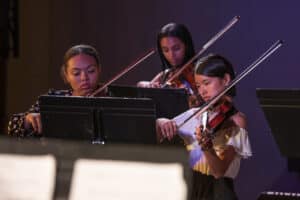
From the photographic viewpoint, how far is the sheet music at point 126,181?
1.48 meters

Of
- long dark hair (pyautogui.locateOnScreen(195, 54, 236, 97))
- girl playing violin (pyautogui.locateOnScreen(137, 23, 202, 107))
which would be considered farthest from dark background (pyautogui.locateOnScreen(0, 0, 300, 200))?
long dark hair (pyautogui.locateOnScreen(195, 54, 236, 97))

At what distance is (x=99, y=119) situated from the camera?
101 inches

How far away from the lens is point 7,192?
1588 millimetres

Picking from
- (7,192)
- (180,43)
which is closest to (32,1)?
(180,43)

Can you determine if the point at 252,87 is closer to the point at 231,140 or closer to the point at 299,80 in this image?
the point at 299,80

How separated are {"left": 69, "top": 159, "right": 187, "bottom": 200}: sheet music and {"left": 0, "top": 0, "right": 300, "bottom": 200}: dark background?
2537mm

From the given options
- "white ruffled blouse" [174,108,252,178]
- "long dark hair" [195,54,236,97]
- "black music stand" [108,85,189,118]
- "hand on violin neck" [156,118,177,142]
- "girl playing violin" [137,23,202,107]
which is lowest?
"white ruffled blouse" [174,108,252,178]

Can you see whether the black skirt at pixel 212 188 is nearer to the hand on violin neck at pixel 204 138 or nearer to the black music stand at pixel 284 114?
the hand on violin neck at pixel 204 138

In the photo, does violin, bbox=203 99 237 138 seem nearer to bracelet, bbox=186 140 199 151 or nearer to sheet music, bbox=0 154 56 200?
bracelet, bbox=186 140 199 151

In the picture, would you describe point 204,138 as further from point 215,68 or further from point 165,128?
point 215,68

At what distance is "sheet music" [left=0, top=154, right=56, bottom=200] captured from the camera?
5.19 feet

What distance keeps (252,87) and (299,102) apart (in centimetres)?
190

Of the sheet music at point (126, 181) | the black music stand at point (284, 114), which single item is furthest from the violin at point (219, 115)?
the sheet music at point (126, 181)

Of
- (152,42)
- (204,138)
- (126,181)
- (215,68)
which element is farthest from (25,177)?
(152,42)
